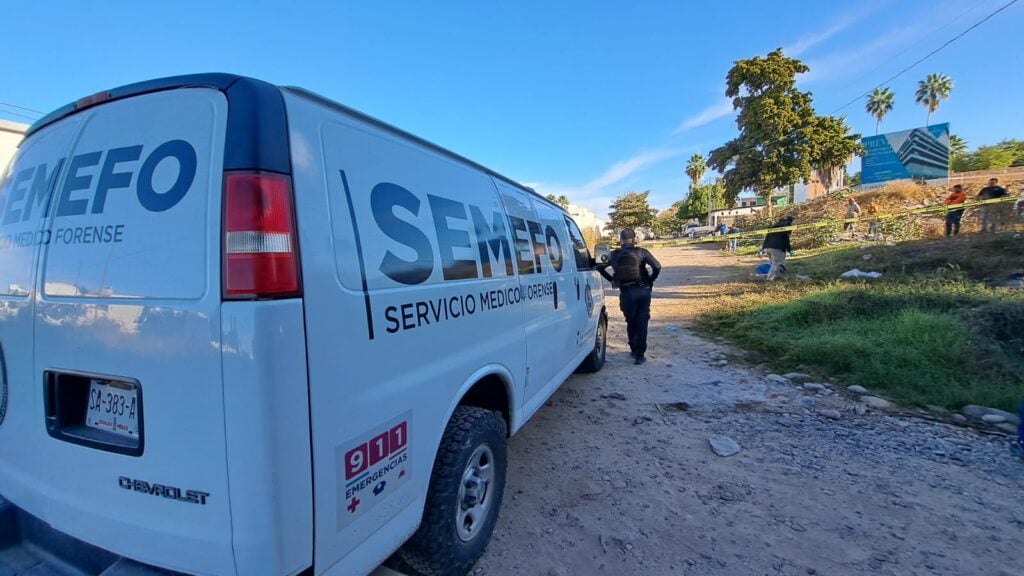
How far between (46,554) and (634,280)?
5308 millimetres

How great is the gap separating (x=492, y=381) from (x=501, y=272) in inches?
25.5

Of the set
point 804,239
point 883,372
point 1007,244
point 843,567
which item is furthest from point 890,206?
point 843,567

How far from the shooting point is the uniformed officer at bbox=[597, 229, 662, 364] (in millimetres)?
5609

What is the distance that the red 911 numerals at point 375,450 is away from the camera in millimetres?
1462

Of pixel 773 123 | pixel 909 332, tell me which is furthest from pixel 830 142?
pixel 909 332

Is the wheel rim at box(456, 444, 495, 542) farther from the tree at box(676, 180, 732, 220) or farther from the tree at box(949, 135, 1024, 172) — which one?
the tree at box(676, 180, 732, 220)

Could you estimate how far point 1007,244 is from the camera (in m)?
9.19

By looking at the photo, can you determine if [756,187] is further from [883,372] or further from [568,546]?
[568,546]

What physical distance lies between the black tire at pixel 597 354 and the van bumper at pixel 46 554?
4.35 meters

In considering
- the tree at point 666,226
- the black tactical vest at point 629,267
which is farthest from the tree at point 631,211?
the black tactical vest at point 629,267

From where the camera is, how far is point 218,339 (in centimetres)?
120

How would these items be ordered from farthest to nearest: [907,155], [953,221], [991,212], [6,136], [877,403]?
1. [907,155]
2. [953,221]
3. [991,212]
4. [6,136]
5. [877,403]

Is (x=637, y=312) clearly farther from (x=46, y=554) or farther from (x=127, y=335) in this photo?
(x=46, y=554)

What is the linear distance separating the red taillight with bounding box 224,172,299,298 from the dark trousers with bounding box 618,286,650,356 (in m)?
4.91
